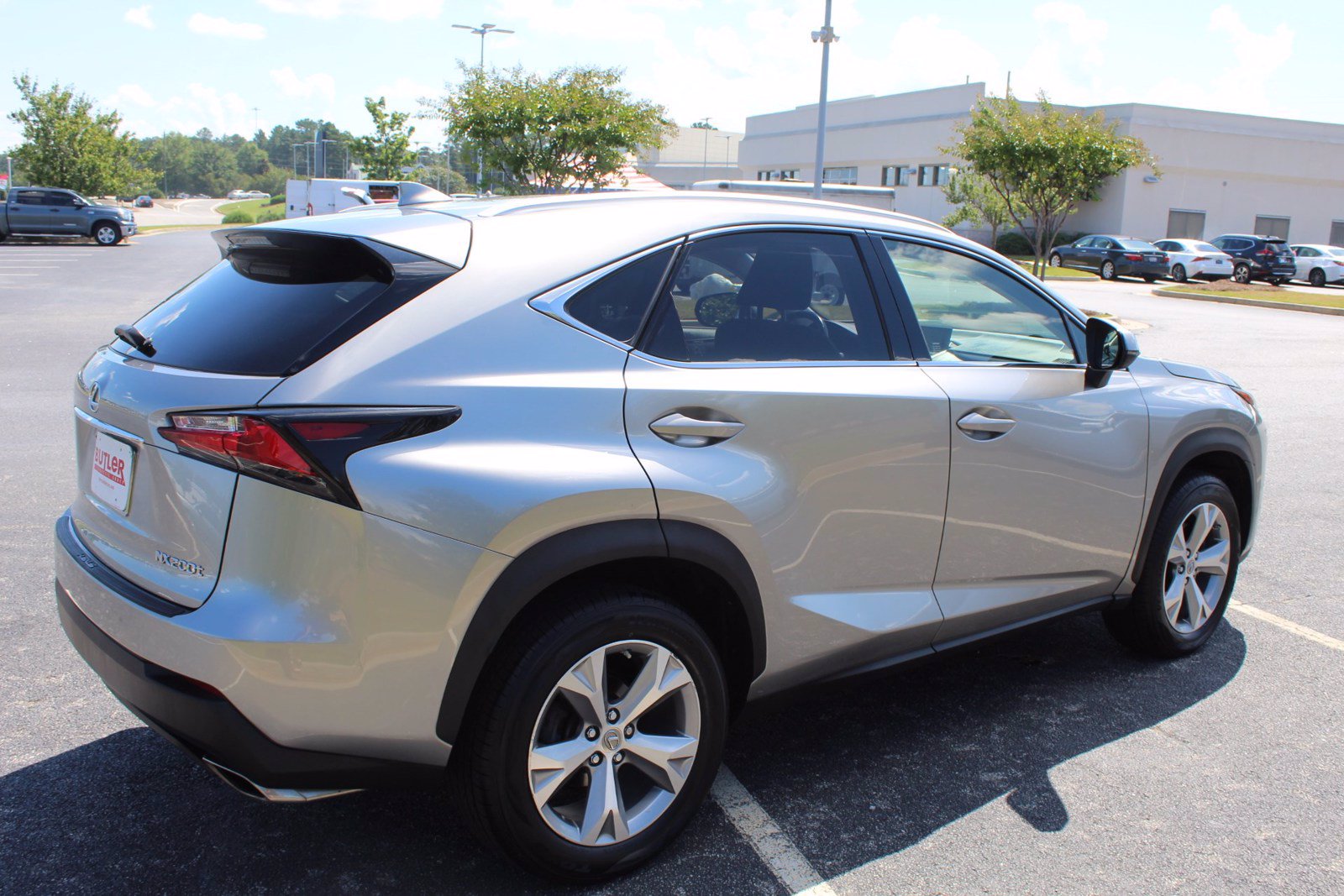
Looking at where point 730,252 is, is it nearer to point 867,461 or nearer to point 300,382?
point 867,461

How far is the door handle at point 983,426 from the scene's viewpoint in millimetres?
3342

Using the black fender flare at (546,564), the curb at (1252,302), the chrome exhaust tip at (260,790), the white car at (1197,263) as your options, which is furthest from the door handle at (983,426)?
the white car at (1197,263)

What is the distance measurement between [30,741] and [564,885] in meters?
1.81

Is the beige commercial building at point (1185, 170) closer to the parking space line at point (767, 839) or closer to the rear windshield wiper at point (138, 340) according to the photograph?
the parking space line at point (767, 839)

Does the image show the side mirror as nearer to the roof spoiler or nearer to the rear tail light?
the roof spoiler

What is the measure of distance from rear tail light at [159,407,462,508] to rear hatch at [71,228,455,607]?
0.14ft

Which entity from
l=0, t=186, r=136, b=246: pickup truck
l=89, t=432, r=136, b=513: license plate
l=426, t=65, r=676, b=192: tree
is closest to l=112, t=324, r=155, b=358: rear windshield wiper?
l=89, t=432, r=136, b=513: license plate

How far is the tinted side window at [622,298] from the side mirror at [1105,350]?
172 centimetres

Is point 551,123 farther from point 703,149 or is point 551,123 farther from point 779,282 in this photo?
point 703,149

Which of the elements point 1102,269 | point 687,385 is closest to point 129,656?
point 687,385

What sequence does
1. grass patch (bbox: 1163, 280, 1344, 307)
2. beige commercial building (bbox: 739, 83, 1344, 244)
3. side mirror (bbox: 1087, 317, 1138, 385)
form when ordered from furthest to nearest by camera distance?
beige commercial building (bbox: 739, 83, 1344, 244)
grass patch (bbox: 1163, 280, 1344, 307)
side mirror (bbox: 1087, 317, 1138, 385)

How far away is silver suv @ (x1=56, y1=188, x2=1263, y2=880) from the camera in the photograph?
7.63ft

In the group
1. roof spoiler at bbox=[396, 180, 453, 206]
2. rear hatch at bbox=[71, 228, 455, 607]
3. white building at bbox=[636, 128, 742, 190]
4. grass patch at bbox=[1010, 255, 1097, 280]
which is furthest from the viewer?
white building at bbox=[636, 128, 742, 190]

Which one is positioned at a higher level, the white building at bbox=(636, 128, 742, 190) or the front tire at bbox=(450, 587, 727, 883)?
the white building at bbox=(636, 128, 742, 190)
